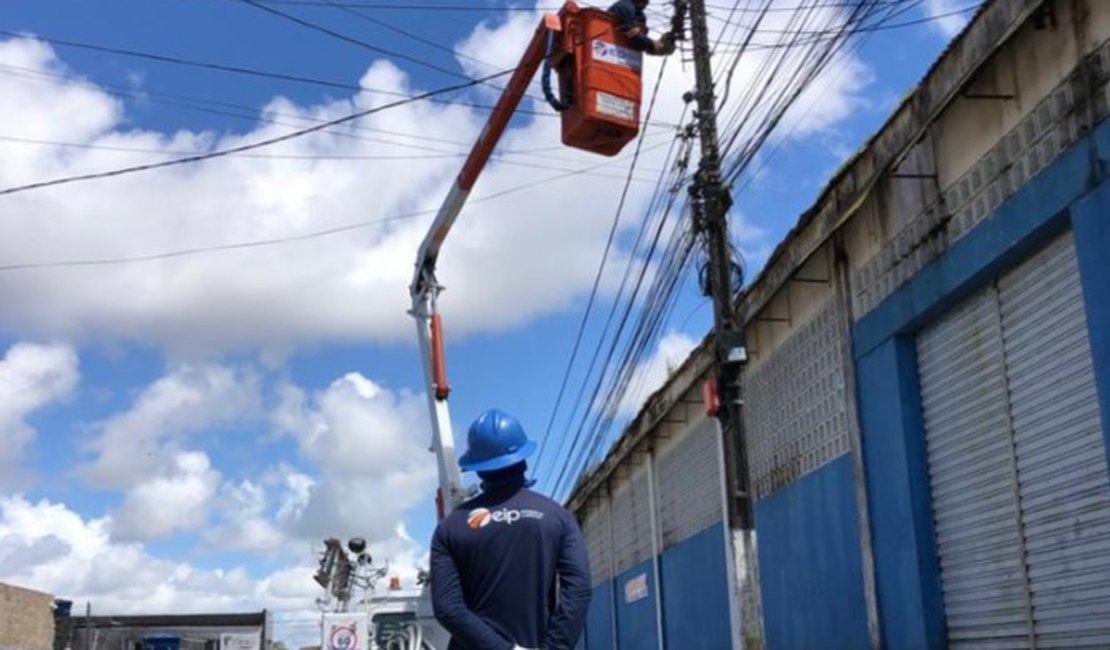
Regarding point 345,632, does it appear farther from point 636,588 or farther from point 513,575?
point 513,575

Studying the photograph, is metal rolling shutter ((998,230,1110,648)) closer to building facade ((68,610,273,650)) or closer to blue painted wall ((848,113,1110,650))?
blue painted wall ((848,113,1110,650))

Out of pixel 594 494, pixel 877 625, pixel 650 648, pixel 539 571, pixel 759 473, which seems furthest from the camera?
pixel 594 494

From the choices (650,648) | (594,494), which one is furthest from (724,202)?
(594,494)

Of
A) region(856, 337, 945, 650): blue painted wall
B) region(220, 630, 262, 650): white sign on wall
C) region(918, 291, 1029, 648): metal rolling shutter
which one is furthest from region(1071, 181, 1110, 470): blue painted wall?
region(220, 630, 262, 650): white sign on wall

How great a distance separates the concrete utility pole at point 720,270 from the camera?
1109 cm

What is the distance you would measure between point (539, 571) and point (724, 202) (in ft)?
26.5

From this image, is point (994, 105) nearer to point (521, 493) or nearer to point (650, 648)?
point (521, 493)

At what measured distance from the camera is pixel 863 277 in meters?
9.93

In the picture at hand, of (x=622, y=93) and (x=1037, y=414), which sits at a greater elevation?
(x=622, y=93)

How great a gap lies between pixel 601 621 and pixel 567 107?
613 inches

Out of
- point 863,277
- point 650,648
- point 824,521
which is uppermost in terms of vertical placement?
point 863,277

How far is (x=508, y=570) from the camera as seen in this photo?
389cm

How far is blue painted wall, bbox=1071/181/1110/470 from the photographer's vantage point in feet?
20.6

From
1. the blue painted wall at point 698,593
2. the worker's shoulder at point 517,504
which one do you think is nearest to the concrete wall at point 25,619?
the blue painted wall at point 698,593
